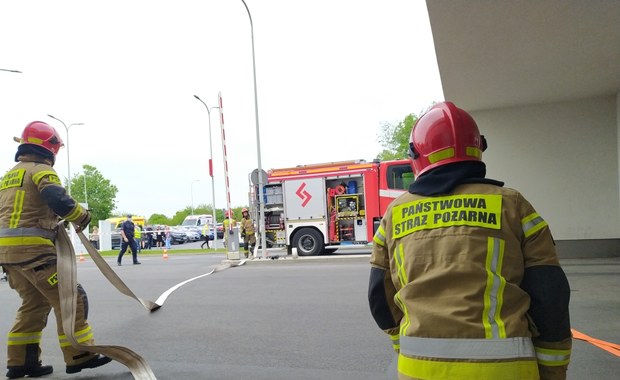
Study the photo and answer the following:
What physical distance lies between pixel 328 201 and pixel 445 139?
1313 cm

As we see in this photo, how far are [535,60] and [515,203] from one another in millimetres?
7872

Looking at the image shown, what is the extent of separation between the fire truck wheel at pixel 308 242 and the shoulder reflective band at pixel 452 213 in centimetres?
1305

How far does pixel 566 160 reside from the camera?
11.8 meters

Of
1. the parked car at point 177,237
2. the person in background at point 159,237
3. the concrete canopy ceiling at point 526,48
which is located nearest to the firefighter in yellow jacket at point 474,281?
the concrete canopy ceiling at point 526,48

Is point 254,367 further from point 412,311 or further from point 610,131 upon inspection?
point 610,131

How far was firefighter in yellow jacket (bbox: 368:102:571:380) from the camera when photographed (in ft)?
5.12

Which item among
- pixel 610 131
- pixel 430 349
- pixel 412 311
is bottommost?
A: pixel 430 349

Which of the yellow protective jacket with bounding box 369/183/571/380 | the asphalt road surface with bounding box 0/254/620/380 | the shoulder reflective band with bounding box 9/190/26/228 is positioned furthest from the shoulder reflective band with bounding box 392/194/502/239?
the shoulder reflective band with bounding box 9/190/26/228

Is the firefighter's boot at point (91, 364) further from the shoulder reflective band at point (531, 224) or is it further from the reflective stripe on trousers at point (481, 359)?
the shoulder reflective band at point (531, 224)

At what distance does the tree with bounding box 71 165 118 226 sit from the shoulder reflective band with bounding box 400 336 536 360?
68.6m

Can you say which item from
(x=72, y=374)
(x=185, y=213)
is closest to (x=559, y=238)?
(x=72, y=374)

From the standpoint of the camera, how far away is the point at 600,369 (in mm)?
3867

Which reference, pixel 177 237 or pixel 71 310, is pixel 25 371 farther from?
pixel 177 237

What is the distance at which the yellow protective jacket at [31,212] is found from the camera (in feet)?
12.7
